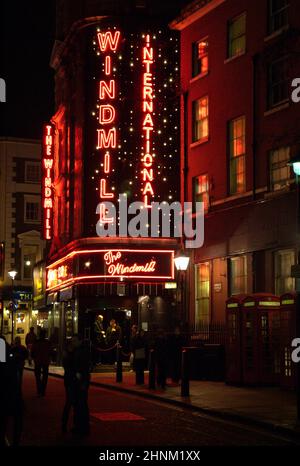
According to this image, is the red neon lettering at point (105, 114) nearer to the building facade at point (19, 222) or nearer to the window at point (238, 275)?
the window at point (238, 275)

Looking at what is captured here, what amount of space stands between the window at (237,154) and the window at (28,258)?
3870 cm

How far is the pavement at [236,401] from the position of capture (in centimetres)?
1825

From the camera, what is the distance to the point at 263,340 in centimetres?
2652

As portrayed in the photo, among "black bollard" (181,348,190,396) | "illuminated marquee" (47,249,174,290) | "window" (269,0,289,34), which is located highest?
"window" (269,0,289,34)

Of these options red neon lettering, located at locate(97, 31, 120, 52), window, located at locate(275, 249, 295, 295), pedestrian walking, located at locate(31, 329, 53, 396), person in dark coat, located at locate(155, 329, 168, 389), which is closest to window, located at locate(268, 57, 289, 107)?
window, located at locate(275, 249, 295, 295)

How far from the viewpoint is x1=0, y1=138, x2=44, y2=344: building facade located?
67.8m

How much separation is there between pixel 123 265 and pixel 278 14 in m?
14.3

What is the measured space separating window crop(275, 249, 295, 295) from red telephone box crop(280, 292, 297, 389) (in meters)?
3.01

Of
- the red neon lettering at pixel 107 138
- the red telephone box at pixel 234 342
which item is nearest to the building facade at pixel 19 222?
the red neon lettering at pixel 107 138

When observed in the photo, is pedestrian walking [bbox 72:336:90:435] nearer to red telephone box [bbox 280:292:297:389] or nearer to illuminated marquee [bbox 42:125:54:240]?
red telephone box [bbox 280:292:297:389]

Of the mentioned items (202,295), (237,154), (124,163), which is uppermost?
(124,163)

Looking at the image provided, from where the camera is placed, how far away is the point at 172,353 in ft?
96.7

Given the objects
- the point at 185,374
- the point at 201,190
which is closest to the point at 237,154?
the point at 201,190

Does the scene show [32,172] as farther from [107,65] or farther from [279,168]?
[279,168]
